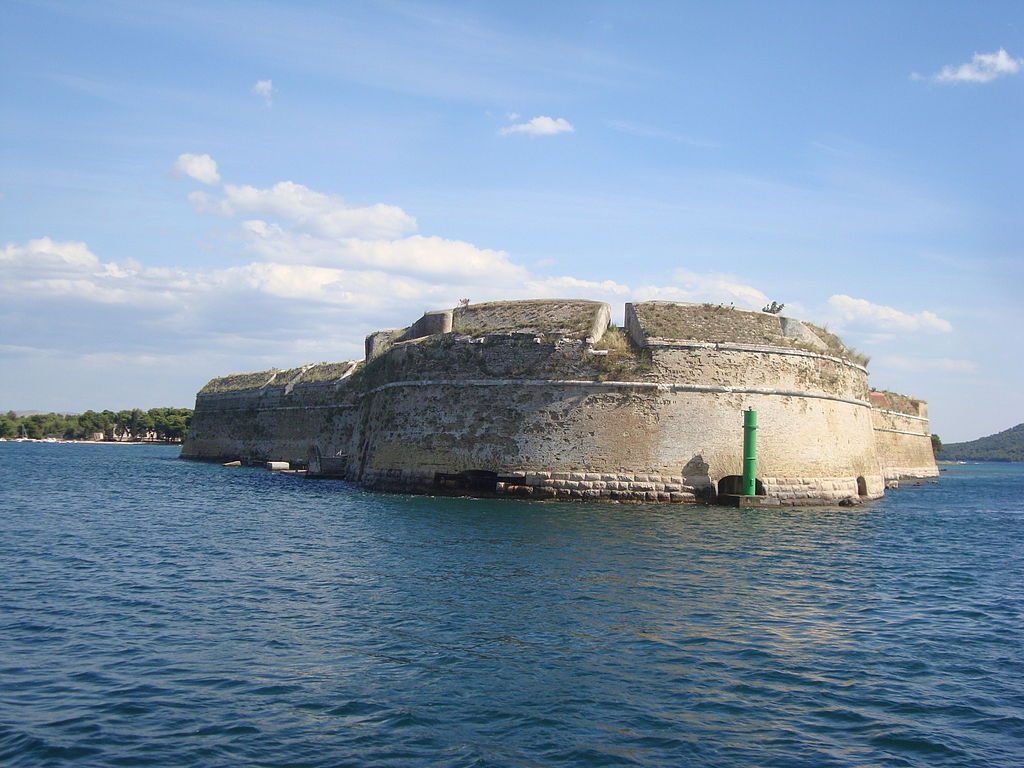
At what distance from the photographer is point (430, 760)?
7.30 metres

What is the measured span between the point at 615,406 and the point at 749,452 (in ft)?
13.1

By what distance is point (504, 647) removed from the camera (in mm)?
10578

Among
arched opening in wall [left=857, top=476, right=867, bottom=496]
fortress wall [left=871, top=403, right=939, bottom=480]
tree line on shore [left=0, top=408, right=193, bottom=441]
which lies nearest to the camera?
arched opening in wall [left=857, top=476, right=867, bottom=496]

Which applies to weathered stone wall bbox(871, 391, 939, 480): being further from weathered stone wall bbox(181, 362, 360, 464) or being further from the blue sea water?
the blue sea water

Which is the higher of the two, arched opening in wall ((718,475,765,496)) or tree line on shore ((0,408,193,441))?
tree line on shore ((0,408,193,441))

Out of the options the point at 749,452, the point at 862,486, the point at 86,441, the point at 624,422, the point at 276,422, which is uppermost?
the point at 276,422

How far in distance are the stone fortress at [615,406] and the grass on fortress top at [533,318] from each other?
0.16 feet

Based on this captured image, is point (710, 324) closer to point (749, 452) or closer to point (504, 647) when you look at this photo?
point (749, 452)

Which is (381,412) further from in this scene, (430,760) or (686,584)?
(430,760)

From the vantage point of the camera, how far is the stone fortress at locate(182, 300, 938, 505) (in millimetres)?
25828

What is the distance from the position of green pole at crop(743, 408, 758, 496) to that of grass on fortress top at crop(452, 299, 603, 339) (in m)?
5.34

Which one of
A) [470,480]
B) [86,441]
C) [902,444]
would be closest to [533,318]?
[470,480]

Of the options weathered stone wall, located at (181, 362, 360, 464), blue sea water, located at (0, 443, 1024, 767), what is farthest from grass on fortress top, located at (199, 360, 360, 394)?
blue sea water, located at (0, 443, 1024, 767)

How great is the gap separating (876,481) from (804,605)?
21949 mm
